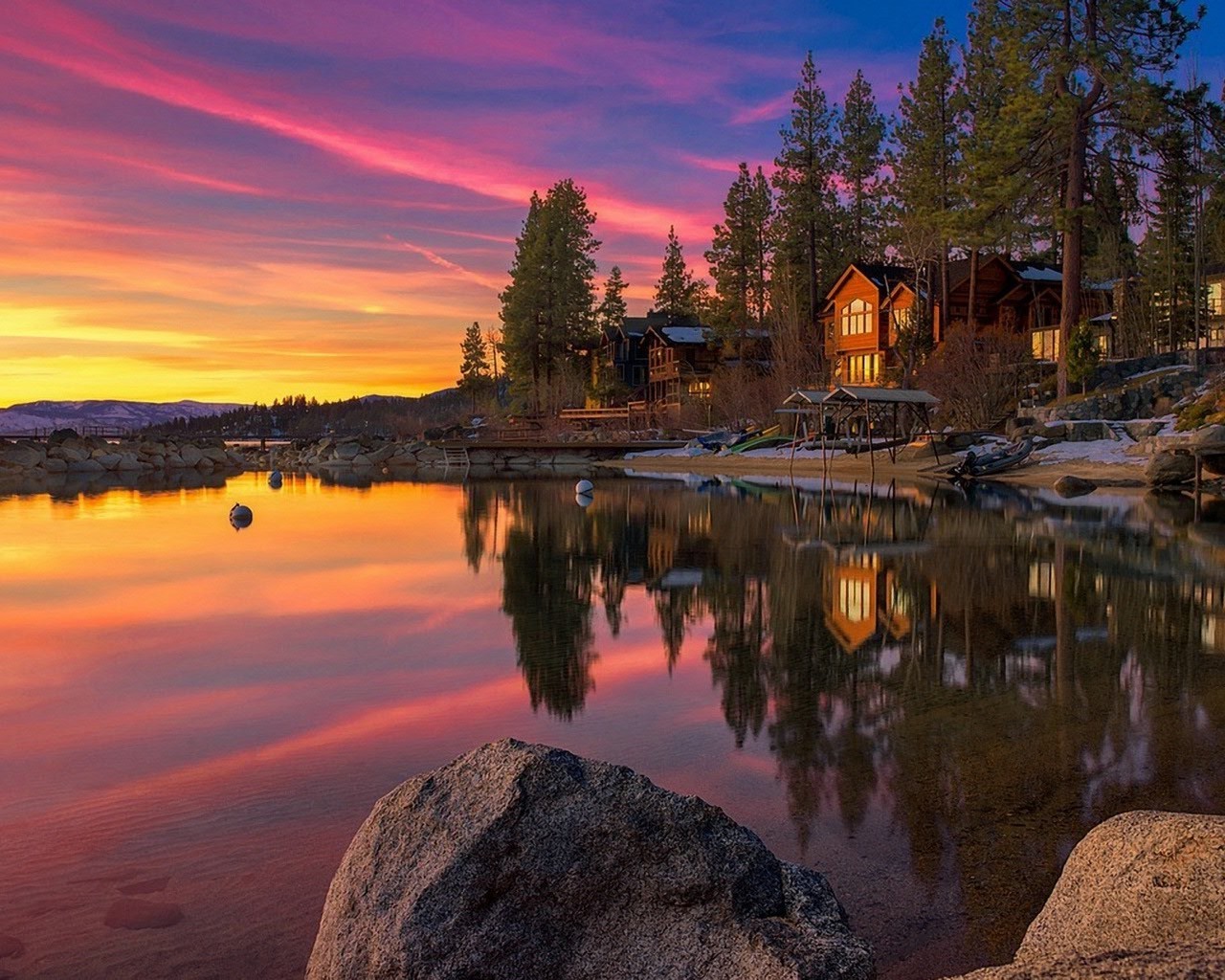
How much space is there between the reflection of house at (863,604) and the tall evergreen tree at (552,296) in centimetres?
6708

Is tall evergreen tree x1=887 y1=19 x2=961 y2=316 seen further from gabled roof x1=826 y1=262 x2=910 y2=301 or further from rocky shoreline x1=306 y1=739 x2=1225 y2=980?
rocky shoreline x1=306 y1=739 x2=1225 y2=980

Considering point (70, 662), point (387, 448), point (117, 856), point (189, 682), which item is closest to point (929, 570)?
point (189, 682)

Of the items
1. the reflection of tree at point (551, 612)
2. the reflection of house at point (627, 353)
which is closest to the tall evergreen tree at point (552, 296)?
the reflection of house at point (627, 353)

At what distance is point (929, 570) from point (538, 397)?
6904 centimetres

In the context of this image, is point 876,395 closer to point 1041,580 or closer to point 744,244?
point 1041,580

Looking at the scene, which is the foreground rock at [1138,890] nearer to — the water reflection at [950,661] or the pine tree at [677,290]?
the water reflection at [950,661]

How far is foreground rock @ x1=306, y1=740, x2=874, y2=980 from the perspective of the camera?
3.45 meters

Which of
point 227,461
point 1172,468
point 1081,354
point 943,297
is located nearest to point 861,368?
point 943,297

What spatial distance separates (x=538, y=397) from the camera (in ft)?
276

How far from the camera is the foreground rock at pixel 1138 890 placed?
3.04 m

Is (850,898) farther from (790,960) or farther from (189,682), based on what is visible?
(189,682)

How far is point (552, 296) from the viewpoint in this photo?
3351 inches

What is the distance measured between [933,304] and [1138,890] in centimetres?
6022

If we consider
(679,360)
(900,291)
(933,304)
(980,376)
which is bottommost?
(980,376)
